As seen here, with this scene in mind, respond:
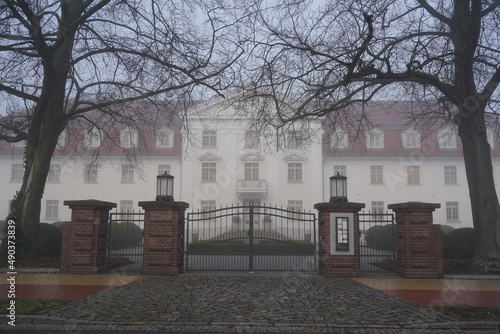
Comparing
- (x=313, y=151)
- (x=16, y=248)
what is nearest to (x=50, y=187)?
(x=313, y=151)

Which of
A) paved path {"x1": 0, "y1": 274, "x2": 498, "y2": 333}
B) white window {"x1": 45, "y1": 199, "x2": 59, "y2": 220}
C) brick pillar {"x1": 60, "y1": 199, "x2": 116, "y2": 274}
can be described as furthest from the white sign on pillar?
white window {"x1": 45, "y1": 199, "x2": 59, "y2": 220}

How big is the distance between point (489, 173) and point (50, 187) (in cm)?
3470

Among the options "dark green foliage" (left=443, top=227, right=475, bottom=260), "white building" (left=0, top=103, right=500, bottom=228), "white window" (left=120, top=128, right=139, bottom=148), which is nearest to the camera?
"dark green foliage" (left=443, top=227, right=475, bottom=260)

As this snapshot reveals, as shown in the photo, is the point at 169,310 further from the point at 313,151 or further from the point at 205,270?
the point at 313,151

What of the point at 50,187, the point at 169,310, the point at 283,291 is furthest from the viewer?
the point at 50,187

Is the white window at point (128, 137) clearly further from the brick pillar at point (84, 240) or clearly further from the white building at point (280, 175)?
the white building at point (280, 175)

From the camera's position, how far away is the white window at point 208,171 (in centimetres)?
3729

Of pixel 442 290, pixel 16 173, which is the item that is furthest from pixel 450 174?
pixel 16 173

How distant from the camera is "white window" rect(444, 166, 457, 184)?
3741 centimetres

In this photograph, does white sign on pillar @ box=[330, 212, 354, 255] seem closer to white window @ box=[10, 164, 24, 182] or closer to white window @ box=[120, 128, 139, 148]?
white window @ box=[120, 128, 139, 148]

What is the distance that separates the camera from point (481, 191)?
1337 centimetres

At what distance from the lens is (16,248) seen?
13398mm

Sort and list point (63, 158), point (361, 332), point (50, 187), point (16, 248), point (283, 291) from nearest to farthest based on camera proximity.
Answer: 1. point (361, 332)
2. point (283, 291)
3. point (16, 248)
4. point (63, 158)
5. point (50, 187)

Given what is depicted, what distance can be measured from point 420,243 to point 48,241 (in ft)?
40.5
